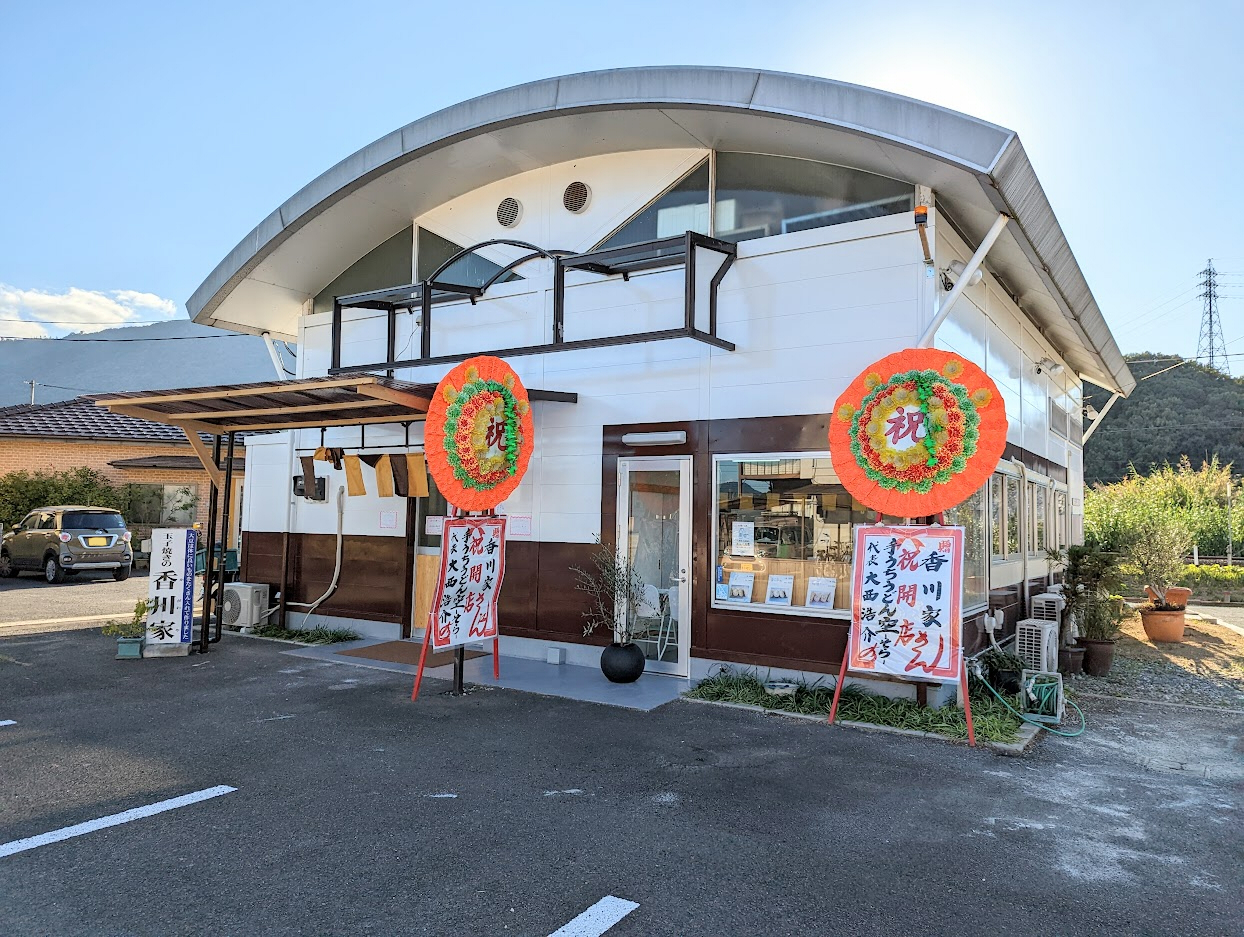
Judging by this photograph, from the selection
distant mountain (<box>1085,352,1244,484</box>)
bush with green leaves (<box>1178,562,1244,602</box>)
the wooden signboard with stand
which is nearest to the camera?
the wooden signboard with stand

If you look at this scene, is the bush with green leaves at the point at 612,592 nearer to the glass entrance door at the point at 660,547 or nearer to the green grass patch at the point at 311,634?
the glass entrance door at the point at 660,547

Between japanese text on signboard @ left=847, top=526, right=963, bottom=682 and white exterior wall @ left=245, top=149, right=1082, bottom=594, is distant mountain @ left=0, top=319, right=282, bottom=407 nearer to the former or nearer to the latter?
white exterior wall @ left=245, top=149, right=1082, bottom=594

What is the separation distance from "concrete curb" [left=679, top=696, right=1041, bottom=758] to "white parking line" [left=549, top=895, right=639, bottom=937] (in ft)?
10.7

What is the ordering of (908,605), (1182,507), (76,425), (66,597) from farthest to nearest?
(1182,507)
(76,425)
(66,597)
(908,605)

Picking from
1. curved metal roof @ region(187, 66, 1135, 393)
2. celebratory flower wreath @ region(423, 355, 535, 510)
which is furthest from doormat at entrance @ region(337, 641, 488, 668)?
curved metal roof @ region(187, 66, 1135, 393)

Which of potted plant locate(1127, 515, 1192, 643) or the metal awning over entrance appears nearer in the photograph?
the metal awning over entrance

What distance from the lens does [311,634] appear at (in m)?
9.72

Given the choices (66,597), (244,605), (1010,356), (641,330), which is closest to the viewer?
(641,330)

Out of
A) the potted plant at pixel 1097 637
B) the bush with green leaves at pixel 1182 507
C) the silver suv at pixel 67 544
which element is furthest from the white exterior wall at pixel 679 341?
the bush with green leaves at pixel 1182 507

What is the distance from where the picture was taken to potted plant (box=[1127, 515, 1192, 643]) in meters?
11.2

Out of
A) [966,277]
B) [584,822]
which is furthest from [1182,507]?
[584,822]

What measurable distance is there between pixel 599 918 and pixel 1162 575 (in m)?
11.3

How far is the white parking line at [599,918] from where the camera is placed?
309cm

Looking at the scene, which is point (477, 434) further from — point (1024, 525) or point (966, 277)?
point (1024, 525)
